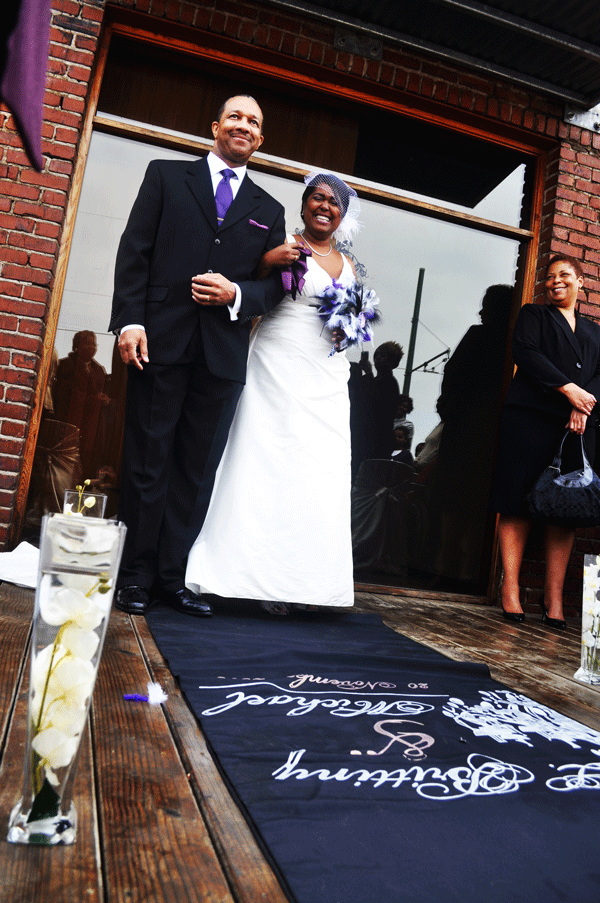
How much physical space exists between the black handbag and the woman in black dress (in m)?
0.15

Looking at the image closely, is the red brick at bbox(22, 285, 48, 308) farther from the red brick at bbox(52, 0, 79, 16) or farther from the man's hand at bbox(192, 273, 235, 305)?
the red brick at bbox(52, 0, 79, 16)

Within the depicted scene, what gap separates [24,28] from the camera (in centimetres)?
89

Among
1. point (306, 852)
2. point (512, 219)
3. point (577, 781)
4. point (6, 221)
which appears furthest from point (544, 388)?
point (306, 852)

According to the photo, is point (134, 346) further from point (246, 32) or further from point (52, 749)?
point (246, 32)

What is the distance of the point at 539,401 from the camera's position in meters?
3.76

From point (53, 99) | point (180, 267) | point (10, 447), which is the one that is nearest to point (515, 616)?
point (180, 267)

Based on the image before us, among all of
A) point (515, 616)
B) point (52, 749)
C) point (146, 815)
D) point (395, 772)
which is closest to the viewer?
point (52, 749)

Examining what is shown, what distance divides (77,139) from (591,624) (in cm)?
322

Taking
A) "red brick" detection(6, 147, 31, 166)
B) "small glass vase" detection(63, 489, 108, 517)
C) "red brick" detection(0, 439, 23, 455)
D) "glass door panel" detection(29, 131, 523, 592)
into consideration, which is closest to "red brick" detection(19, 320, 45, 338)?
"red brick" detection(0, 439, 23, 455)

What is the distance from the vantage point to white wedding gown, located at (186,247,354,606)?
2867 mm

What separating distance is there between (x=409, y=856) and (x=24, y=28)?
1250 millimetres

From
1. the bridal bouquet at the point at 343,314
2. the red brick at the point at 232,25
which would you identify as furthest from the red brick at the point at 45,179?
the bridal bouquet at the point at 343,314

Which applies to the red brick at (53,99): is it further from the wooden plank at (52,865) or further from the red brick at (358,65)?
the wooden plank at (52,865)

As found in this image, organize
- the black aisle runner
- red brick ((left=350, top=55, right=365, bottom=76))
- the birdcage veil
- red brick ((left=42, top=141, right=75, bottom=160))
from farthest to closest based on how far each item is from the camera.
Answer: red brick ((left=350, top=55, right=365, bottom=76))
red brick ((left=42, top=141, right=75, bottom=160))
the birdcage veil
the black aisle runner
